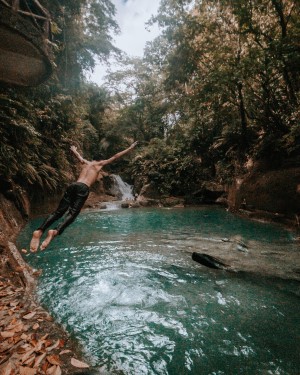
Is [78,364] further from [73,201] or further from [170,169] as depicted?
[170,169]

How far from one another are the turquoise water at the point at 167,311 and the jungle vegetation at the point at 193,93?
17.6 ft

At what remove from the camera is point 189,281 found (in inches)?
215

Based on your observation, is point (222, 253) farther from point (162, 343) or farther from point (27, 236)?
point (27, 236)

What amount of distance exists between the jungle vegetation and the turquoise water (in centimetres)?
536

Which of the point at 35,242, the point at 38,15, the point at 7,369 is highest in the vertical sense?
the point at 38,15

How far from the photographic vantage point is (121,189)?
2833cm

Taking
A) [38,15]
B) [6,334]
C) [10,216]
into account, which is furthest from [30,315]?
[10,216]

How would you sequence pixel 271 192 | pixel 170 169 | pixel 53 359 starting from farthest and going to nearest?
pixel 170 169
pixel 271 192
pixel 53 359

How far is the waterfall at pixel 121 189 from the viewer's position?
27.5m

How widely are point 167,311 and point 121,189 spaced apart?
80.0ft

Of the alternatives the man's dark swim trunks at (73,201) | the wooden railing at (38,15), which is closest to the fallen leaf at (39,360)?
the man's dark swim trunks at (73,201)

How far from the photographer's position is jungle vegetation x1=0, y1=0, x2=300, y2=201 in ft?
33.0

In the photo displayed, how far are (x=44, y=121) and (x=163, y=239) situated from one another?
11.1 meters

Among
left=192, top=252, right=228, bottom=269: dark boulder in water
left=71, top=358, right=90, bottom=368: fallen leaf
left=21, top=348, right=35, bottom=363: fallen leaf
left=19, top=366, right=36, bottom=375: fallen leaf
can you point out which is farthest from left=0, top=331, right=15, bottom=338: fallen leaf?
left=192, top=252, right=228, bottom=269: dark boulder in water
